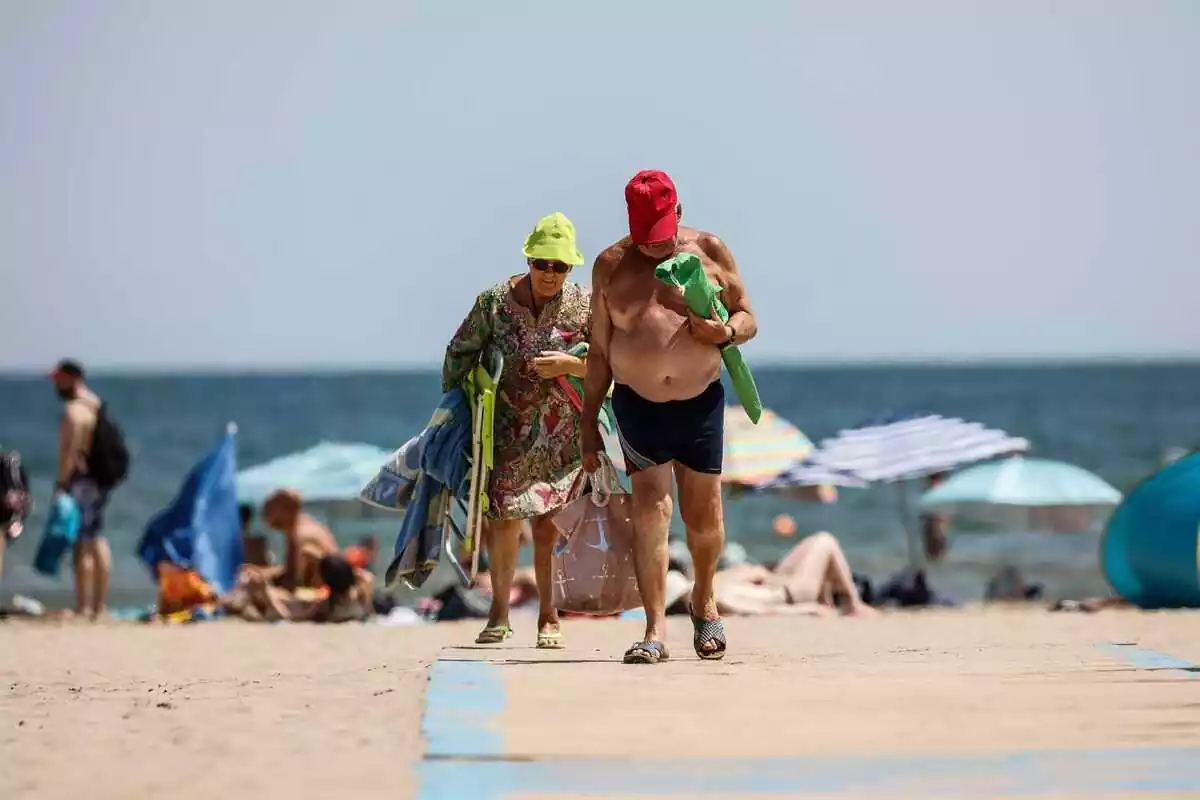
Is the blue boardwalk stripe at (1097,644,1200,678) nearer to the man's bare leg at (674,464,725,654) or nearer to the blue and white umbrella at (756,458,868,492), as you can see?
the man's bare leg at (674,464,725,654)

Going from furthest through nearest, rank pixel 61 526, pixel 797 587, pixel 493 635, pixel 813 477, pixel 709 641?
1. pixel 813 477
2. pixel 61 526
3. pixel 797 587
4. pixel 493 635
5. pixel 709 641

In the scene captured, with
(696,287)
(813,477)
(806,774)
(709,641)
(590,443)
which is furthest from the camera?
(813,477)

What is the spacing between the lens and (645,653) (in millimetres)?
7410

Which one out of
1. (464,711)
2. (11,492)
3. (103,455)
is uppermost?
(103,455)

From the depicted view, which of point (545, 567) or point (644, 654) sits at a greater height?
point (545, 567)

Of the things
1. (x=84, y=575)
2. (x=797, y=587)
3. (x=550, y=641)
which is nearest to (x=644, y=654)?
(x=550, y=641)

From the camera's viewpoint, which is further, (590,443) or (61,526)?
(61,526)

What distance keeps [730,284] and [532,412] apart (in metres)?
1.33

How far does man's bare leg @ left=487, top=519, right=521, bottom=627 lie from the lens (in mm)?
8609

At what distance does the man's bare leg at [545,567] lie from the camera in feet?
28.6

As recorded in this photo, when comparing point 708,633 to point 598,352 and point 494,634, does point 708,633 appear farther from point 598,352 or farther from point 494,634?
point 494,634

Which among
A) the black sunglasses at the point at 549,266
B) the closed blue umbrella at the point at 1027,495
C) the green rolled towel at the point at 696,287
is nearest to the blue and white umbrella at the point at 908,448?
the closed blue umbrella at the point at 1027,495

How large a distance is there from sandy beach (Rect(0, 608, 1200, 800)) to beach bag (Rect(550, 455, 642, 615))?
11.1 inches

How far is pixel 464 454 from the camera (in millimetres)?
8641
